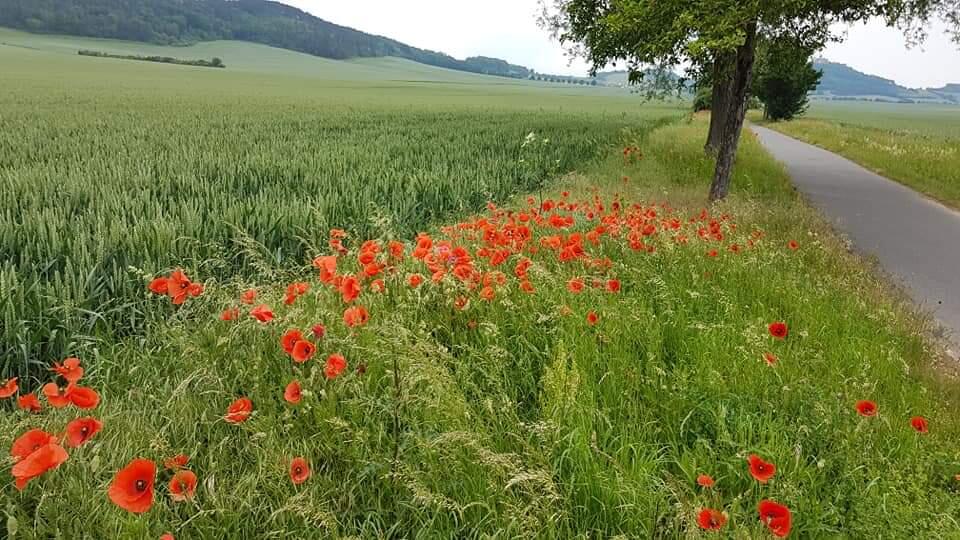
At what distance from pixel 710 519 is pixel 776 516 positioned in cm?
16

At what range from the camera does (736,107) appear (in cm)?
832

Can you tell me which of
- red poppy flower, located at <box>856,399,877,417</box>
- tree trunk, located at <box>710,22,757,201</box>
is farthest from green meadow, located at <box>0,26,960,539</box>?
tree trunk, located at <box>710,22,757,201</box>

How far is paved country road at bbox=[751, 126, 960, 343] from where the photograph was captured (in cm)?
531

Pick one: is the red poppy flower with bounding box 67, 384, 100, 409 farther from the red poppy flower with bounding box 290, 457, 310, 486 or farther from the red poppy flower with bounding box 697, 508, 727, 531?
the red poppy flower with bounding box 697, 508, 727, 531

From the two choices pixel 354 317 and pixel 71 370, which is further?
pixel 354 317

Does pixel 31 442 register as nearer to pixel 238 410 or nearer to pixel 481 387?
pixel 238 410

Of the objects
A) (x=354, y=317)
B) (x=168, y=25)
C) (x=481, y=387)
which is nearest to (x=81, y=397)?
(x=354, y=317)

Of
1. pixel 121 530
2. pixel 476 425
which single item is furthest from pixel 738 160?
pixel 121 530

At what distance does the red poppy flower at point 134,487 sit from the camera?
49.6 inches

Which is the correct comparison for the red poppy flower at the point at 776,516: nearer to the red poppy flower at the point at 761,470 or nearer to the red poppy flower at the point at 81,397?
the red poppy flower at the point at 761,470

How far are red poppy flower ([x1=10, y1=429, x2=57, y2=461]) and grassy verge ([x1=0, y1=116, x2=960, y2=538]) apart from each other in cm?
40

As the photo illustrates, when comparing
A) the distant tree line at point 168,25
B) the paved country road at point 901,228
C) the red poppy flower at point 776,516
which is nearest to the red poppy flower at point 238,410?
the red poppy flower at point 776,516

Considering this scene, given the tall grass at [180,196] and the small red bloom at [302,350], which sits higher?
the small red bloom at [302,350]

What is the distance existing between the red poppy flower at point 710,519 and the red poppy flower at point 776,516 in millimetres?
120
